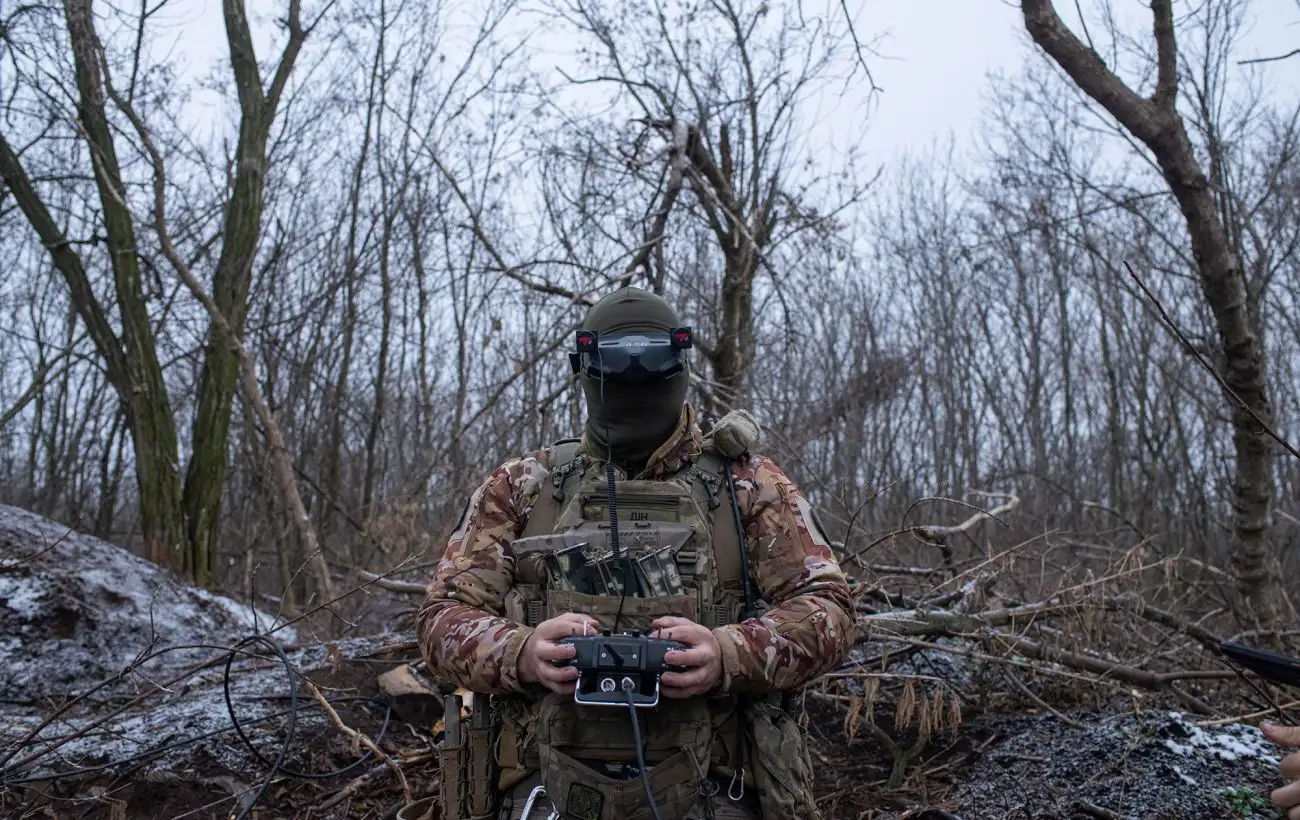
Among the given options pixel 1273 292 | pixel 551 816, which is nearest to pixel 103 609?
pixel 551 816

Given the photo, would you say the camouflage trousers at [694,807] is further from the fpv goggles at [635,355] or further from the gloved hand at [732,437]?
the fpv goggles at [635,355]

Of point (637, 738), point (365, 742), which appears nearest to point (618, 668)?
point (637, 738)

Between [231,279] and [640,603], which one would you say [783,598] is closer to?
[640,603]

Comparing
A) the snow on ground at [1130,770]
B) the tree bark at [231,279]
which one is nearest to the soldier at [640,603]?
the snow on ground at [1130,770]

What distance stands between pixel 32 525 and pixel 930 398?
14723mm

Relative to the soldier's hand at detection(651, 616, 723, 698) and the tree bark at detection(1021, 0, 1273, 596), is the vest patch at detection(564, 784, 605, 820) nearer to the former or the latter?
the soldier's hand at detection(651, 616, 723, 698)

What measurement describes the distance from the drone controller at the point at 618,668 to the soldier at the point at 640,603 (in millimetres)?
33

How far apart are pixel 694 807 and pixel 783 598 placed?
545 mm

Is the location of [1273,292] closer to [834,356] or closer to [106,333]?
[834,356]

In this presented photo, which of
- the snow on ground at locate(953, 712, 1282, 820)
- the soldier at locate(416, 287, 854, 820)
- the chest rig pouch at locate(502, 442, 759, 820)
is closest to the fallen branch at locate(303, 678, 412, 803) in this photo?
the soldier at locate(416, 287, 854, 820)

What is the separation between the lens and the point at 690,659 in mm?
1966

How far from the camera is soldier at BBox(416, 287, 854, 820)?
2051 millimetres

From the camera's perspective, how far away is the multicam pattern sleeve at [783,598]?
2.06 m

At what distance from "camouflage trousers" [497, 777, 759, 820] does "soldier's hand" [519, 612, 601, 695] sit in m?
0.37
